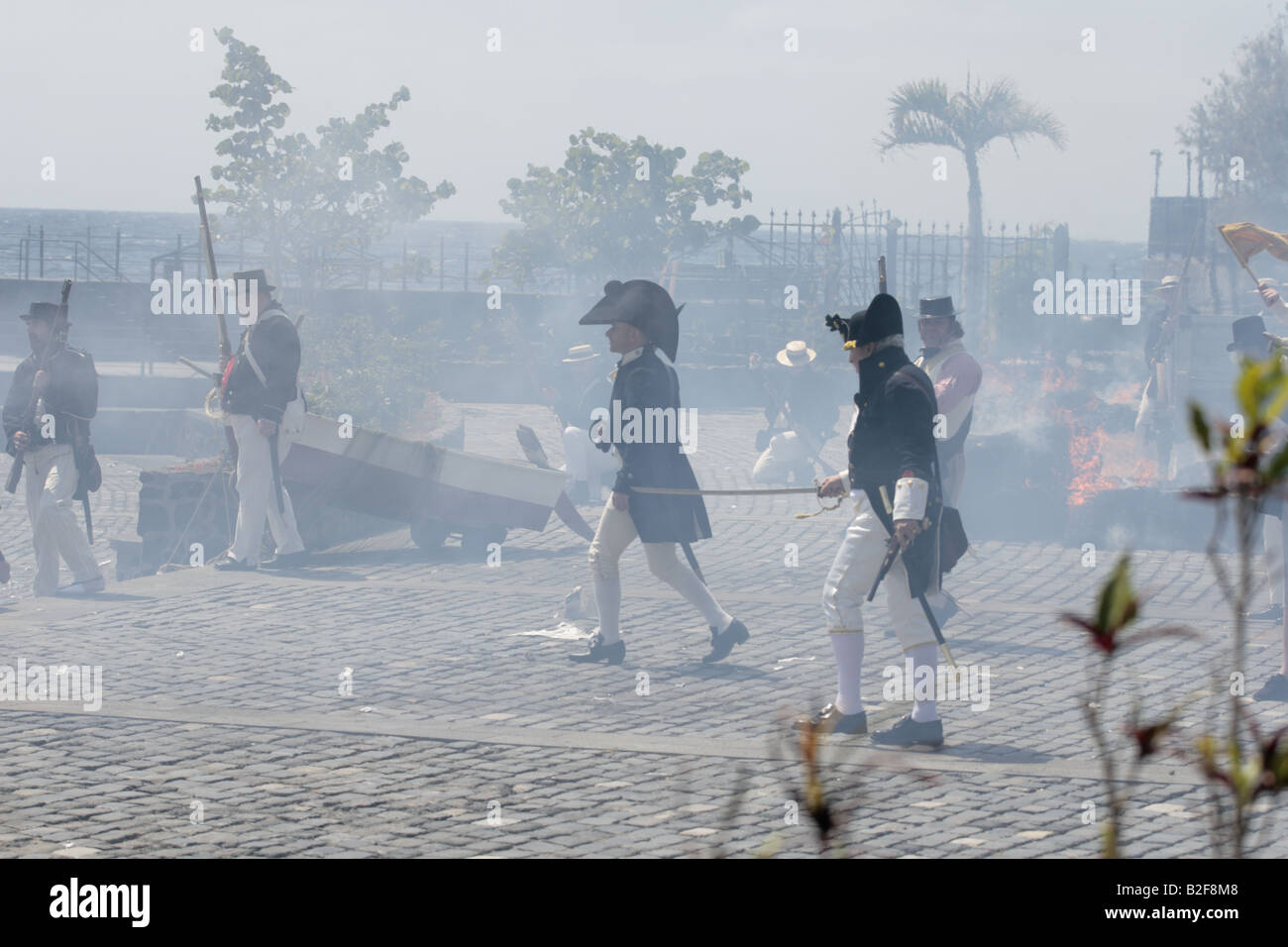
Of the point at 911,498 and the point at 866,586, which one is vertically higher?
the point at 911,498

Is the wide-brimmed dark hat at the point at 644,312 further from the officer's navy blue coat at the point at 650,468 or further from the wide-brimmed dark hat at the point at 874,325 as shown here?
the wide-brimmed dark hat at the point at 874,325

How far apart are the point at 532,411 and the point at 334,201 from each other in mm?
4906

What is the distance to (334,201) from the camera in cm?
2417

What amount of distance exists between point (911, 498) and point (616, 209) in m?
19.9

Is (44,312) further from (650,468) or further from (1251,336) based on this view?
(1251,336)

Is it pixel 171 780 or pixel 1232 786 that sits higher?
pixel 1232 786

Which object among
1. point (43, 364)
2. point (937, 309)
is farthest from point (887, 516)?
point (43, 364)

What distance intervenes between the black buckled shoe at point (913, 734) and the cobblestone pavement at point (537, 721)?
9cm

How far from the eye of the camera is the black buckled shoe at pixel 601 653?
780cm

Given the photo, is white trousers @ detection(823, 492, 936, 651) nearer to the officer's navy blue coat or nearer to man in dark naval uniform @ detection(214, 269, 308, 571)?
the officer's navy blue coat

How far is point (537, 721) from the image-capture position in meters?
6.54
